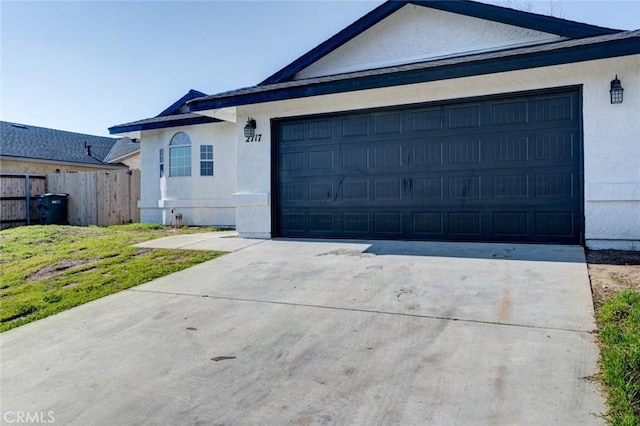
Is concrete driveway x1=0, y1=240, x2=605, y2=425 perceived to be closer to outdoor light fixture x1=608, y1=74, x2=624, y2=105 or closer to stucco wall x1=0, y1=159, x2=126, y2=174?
outdoor light fixture x1=608, y1=74, x2=624, y2=105

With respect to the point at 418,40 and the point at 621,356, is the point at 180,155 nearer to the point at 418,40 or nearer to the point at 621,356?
the point at 418,40

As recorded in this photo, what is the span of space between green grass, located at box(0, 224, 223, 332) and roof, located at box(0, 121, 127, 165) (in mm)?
12605

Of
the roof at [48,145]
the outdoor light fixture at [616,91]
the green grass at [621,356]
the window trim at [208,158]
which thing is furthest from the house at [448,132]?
the roof at [48,145]

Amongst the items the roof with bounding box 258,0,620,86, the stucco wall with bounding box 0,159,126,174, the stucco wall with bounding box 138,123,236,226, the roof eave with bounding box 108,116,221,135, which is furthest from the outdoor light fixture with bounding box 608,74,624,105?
the stucco wall with bounding box 0,159,126,174

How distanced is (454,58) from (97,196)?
13581mm

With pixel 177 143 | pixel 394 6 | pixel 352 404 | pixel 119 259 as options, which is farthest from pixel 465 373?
pixel 177 143

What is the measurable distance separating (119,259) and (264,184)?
3.30 m

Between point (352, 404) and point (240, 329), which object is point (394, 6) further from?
point (352, 404)

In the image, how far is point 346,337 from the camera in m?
3.56

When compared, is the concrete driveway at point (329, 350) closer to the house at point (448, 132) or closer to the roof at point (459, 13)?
the house at point (448, 132)

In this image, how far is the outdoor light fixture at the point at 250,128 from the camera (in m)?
8.95

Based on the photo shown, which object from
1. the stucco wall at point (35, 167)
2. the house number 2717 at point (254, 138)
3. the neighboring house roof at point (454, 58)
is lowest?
the house number 2717 at point (254, 138)

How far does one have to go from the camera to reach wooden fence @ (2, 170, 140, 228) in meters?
14.8

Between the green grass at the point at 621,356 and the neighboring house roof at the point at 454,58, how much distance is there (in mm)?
3936
